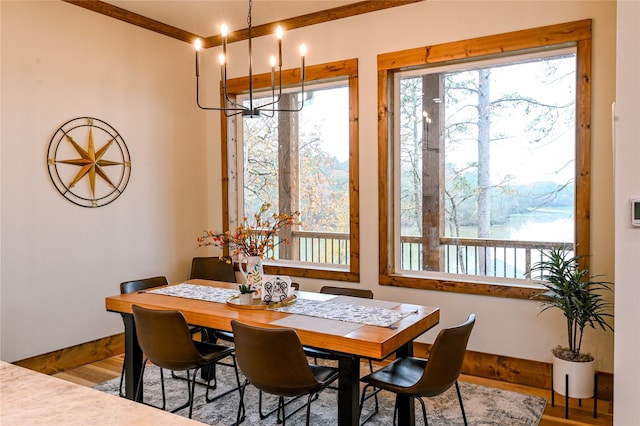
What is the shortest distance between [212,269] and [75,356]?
141 cm

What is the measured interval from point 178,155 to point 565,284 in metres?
3.68

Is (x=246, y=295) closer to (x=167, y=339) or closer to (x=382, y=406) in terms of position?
(x=167, y=339)

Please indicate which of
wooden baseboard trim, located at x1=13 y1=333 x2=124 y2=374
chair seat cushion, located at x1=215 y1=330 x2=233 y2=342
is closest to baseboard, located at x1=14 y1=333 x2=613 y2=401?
wooden baseboard trim, located at x1=13 y1=333 x2=124 y2=374

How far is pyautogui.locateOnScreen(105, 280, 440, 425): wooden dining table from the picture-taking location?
7.62 ft

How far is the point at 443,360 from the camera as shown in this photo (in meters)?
2.37

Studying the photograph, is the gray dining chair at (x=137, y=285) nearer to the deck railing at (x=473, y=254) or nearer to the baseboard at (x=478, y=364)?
the baseboard at (x=478, y=364)

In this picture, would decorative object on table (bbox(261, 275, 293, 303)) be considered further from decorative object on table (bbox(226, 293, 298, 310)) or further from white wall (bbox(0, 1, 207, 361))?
white wall (bbox(0, 1, 207, 361))

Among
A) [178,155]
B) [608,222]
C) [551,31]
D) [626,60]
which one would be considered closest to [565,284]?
[608,222]

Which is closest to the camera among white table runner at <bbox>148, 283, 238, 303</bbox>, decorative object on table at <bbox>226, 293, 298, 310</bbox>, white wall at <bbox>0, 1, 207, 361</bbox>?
decorative object on table at <bbox>226, 293, 298, 310</bbox>

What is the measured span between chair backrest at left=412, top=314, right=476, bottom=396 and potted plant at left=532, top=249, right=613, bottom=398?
109cm

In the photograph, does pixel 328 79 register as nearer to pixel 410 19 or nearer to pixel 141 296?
pixel 410 19

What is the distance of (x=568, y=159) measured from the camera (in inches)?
140

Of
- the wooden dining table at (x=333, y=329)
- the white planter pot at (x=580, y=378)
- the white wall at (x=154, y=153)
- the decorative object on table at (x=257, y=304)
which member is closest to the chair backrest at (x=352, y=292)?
the wooden dining table at (x=333, y=329)

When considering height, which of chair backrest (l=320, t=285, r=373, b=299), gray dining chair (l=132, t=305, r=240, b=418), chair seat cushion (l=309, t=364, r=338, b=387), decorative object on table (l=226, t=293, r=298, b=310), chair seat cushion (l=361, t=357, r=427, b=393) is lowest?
chair seat cushion (l=361, t=357, r=427, b=393)
